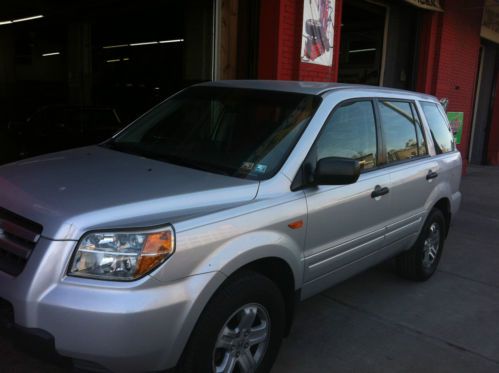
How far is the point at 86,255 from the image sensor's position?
2.32 metres

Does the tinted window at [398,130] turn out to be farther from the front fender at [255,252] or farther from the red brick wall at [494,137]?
the red brick wall at [494,137]

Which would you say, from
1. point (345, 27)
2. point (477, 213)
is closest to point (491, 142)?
point (345, 27)

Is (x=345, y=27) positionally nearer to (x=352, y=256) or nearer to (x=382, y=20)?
(x=382, y=20)

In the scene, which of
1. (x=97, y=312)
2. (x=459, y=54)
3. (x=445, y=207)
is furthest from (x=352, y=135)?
(x=459, y=54)

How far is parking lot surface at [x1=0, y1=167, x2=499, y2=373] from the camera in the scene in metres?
3.53

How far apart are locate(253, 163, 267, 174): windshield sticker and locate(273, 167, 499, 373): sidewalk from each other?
4.38 ft

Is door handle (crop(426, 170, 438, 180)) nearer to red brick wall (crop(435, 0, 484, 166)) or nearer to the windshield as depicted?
the windshield

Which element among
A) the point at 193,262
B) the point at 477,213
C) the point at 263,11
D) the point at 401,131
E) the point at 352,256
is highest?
the point at 263,11

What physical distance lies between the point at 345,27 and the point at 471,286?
875cm

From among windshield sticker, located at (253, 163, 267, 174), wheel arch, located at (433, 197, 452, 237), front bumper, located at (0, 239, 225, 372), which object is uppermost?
windshield sticker, located at (253, 163, 267, 174)

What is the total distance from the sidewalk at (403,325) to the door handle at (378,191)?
1.10 m

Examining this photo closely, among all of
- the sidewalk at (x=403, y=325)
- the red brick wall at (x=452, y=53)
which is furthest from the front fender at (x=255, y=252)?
the red brick wall at (x=452, y=53)

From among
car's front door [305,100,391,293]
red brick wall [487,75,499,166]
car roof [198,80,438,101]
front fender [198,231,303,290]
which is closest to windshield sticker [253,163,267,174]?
car's front door [305,100,391,293]

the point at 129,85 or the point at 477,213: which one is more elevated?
the point at 129,85
